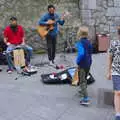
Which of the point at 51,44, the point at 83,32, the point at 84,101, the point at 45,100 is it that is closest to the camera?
the point at 83,32

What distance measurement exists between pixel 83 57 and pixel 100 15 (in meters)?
6.01

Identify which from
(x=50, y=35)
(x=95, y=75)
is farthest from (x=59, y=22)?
(x=95, y=75)

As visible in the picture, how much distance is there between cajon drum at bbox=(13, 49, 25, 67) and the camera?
10.2 meters

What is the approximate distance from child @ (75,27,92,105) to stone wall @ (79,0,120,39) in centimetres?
555

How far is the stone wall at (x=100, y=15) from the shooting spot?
1301 cm

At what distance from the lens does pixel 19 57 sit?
33.4 feet

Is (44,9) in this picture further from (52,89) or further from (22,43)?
(52,89)

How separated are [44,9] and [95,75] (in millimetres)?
3688

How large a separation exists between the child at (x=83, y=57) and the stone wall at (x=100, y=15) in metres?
5.55

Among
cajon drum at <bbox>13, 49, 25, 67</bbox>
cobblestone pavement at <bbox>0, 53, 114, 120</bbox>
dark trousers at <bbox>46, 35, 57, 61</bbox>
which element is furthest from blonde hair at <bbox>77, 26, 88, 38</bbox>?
dark trousers at <bbox>46, 35, 57, 61</bbox>

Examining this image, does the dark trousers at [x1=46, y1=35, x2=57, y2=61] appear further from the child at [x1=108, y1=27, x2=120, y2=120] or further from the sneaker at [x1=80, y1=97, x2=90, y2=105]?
the child at [x1=108, y1=27, x2=120, y2=120]

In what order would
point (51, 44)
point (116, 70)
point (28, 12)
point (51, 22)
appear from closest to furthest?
point (116, 70), point (51, 22), point (51, 44), point (28, 12)

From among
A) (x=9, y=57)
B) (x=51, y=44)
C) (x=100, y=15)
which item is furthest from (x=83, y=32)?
(x=100, y=15)

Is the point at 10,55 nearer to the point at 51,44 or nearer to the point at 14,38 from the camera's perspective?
the point at 14,38
